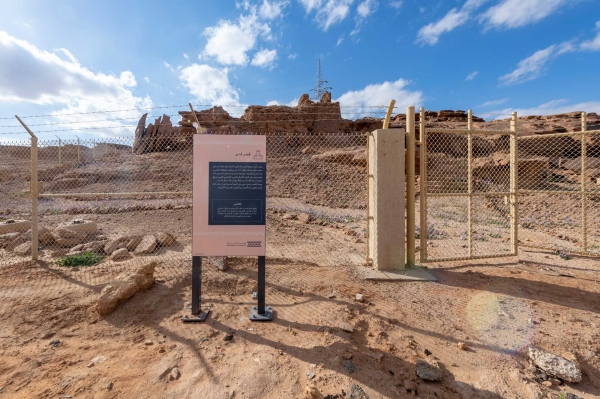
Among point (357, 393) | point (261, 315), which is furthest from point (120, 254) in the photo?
point (357, 393)

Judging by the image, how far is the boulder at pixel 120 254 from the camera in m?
5.10

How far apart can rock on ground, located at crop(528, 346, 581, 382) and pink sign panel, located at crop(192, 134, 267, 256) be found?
113 inches

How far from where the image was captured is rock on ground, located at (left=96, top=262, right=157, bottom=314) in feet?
11.3

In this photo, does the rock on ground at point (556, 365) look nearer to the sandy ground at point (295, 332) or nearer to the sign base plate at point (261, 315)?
the sandy ground at point (295, 332)

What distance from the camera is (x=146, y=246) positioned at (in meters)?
5.46

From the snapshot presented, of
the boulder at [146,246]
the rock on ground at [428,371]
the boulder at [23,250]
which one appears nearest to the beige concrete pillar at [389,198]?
the rock on ground at [428,371]

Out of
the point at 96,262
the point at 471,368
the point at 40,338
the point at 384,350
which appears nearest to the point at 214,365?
the point at 384,350

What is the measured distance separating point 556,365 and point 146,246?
6.03m

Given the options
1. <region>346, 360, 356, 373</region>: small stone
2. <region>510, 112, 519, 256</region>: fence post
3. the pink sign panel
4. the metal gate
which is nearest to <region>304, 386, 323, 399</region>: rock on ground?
<region>346, 360, 356, 373</region>: small stone

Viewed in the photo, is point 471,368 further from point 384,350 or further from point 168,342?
point 168,342

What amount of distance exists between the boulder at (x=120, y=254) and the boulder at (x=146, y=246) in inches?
7.6

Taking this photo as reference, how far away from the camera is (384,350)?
112 inches

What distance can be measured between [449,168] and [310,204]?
10.5m

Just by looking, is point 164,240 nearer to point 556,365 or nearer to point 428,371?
point 428,371
